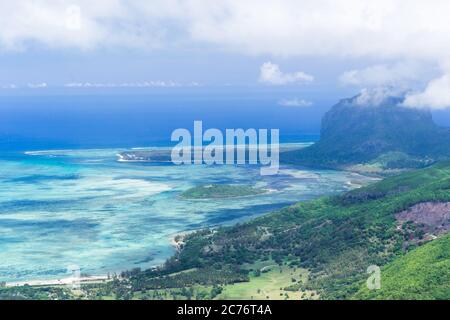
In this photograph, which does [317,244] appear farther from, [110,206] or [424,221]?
[110,206]

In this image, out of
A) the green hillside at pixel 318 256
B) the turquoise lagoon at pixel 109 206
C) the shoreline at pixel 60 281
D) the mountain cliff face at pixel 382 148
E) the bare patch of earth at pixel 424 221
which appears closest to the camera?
the green hillside at pixel 318 256

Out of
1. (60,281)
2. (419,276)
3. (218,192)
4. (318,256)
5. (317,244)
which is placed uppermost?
(419,276)

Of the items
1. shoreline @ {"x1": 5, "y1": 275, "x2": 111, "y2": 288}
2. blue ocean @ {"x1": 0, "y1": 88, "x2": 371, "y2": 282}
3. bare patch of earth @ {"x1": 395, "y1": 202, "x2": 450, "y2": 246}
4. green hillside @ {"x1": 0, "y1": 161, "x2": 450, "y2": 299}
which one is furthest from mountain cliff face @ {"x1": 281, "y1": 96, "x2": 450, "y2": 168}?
shoreline @ {"x1": 5, "y1": 275, "x2": 111, "y2": 288}

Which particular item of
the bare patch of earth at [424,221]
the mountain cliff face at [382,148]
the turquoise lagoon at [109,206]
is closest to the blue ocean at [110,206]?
the turquoise lagoon at [109,206]

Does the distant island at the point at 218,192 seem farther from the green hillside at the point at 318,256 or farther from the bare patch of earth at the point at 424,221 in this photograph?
the bare patch of earth at the point at 424,221

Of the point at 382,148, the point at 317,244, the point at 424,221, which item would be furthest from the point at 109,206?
the point at 382,148
